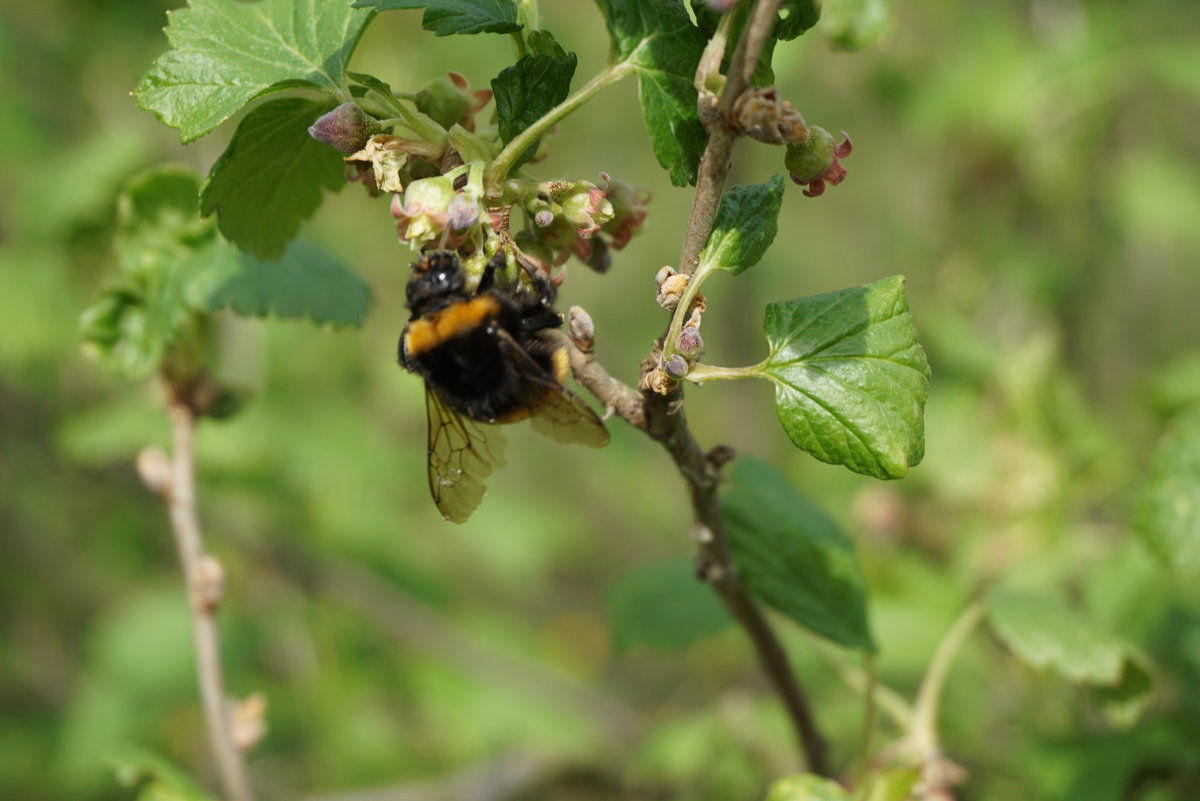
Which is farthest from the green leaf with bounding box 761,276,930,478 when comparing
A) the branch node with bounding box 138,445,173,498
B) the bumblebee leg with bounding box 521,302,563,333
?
the branch node with bounding box 138,445,173,498

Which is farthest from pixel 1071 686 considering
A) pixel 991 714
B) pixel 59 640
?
pixel 59 640

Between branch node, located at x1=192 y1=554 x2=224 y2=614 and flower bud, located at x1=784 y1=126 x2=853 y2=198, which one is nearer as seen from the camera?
flower bud, located at x1=784 y1=126 x2=853 y2=198

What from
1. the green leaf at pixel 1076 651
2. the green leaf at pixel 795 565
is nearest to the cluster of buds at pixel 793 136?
the green leaf at pixel 795 565

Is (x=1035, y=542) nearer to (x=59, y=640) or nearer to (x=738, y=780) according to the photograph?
(x=738, y=780)

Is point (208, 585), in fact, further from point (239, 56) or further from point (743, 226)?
point (743, 226)

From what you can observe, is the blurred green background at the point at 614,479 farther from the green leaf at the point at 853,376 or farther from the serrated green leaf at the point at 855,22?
the serrated green leaf at the point at 855,22

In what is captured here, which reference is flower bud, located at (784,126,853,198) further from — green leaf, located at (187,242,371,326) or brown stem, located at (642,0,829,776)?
green leaf, located at (187,242,371,326)
